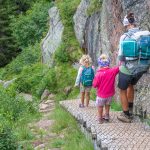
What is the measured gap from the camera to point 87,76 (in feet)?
39.1

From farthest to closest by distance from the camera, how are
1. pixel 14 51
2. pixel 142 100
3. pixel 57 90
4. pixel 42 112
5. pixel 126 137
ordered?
1. pixel 14 51
2. pixel 57 90
3. pixel 42 112
4. pixel 142 100
5. pixel 126 137

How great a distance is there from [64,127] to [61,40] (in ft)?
30.4

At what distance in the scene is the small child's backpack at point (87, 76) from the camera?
11854mm

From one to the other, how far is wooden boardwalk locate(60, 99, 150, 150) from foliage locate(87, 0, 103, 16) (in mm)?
6402

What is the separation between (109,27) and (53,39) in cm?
848

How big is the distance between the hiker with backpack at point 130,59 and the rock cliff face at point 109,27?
0.47 meters

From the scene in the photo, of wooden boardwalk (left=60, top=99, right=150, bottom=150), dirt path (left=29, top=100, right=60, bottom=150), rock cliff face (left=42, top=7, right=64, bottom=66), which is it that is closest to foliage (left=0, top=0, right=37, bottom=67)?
rock cliff face (left=42, top=7, right=64, bottom=66)

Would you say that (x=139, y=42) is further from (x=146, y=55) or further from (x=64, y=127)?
(x=64, y=127)

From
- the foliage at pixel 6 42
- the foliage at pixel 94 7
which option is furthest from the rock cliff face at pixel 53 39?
the foliage at pixel 6 42

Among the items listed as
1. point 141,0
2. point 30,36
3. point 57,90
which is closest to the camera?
point 141,0

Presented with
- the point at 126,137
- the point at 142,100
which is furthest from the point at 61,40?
the point at 126,137

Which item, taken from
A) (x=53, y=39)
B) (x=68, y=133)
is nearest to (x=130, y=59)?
(x=68, y=133)

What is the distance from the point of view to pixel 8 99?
15.3 meters

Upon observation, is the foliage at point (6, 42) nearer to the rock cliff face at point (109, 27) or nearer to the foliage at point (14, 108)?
the rock cliff face at point (109, 27)
